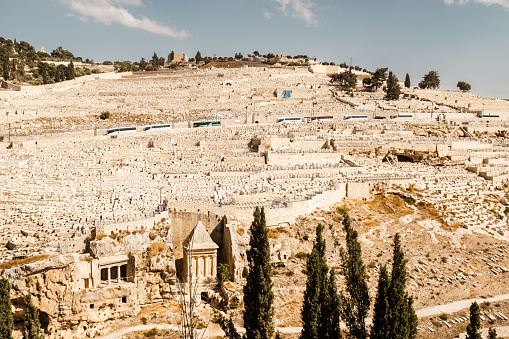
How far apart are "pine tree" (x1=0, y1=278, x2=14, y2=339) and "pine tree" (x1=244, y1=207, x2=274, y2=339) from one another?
639 cm

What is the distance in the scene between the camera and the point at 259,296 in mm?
14398

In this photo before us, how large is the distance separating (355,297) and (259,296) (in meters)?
3.37

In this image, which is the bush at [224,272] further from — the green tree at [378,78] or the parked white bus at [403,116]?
the green tree at [378,78]

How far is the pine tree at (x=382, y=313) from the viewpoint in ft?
44.5

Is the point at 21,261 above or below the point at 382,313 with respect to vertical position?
above

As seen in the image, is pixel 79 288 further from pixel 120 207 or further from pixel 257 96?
pixel 257 96

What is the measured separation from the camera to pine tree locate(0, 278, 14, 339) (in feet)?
40.9

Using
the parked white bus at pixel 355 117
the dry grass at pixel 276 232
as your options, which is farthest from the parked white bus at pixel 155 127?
the dry grass at pixel 276 232

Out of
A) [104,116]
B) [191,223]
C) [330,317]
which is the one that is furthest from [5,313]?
[104,116]

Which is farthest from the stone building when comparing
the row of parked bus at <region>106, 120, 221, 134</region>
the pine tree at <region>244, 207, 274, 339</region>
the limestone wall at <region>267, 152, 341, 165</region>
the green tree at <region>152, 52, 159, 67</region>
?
the green tree at <region>152, 52, 159, 67</region>

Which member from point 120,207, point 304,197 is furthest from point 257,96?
point 120,207

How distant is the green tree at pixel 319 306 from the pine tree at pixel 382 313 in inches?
48.5

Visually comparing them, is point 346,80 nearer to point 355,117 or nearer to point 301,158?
point 355,117

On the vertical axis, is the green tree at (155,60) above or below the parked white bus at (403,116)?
above
